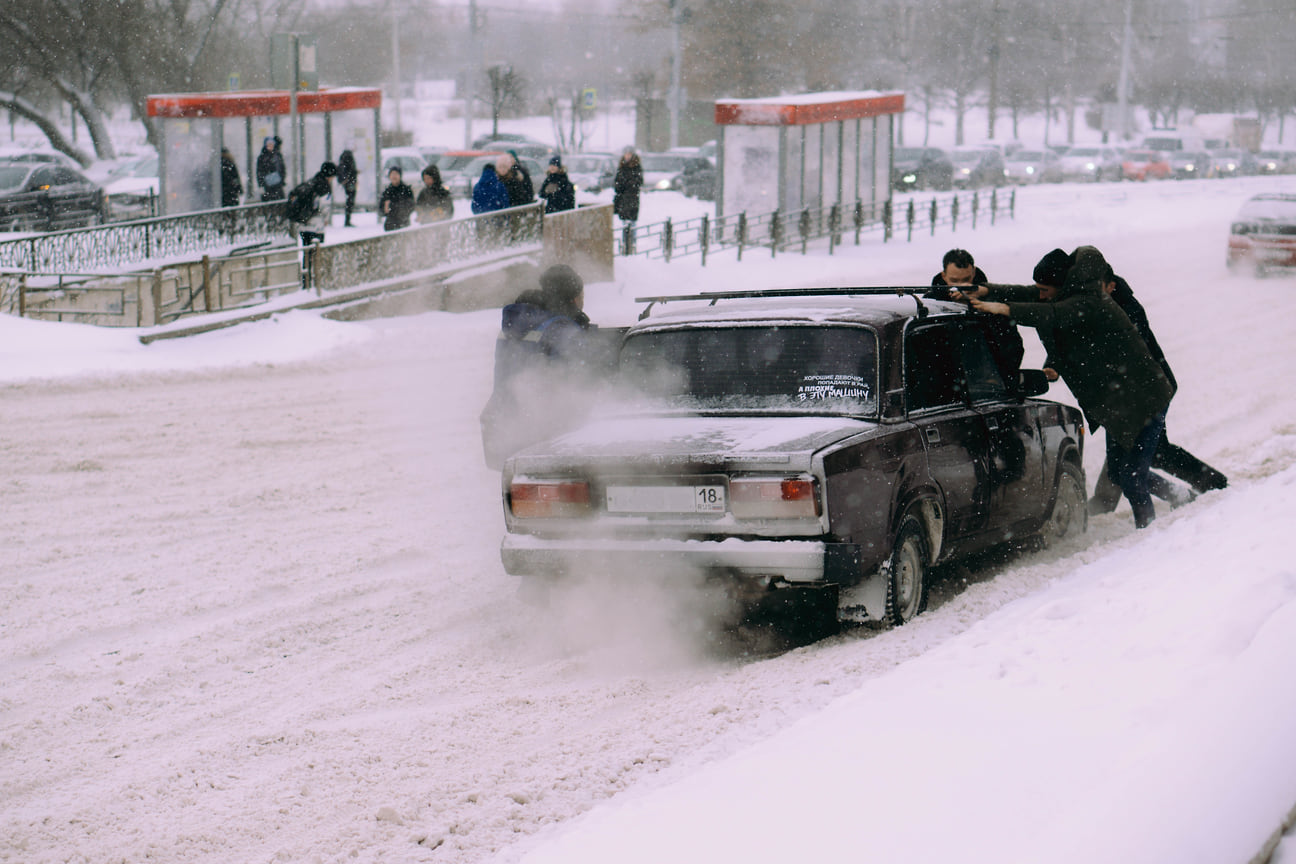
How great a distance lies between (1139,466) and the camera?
851cm

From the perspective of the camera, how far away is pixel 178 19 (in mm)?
47594

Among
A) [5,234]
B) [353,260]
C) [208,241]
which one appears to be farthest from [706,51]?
[353,260]

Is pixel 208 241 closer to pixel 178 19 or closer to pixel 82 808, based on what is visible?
pixel 82 808

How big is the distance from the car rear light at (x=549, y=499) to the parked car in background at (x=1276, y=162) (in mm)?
67475

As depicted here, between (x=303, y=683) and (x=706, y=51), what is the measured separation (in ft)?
206

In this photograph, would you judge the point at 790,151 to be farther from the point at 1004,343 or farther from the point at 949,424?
the point at 949,424

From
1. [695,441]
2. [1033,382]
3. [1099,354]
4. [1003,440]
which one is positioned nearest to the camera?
[695,441]

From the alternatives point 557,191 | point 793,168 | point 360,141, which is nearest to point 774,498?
point 557,191

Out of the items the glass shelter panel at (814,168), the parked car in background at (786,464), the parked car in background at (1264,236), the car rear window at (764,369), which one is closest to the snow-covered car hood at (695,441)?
the parked car in background at (786,464)

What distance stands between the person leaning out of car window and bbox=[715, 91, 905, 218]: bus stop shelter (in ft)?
71.8

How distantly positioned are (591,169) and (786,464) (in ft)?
127

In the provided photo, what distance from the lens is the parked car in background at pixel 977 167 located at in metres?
52.3

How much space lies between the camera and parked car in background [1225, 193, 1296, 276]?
2428cm

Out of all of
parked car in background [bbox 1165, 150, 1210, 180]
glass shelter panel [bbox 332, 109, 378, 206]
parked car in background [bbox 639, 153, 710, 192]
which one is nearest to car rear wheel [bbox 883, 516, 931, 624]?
glass shelter panel [bbox 332, 109, 378, 206]
